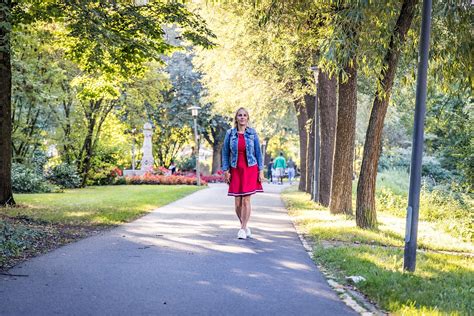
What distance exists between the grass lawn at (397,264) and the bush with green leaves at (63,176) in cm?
1846

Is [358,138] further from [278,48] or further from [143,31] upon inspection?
[143,31]

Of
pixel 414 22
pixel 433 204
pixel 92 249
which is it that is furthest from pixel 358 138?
pixel 92 249

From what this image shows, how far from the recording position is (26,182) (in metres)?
23.5

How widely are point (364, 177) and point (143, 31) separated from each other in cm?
543

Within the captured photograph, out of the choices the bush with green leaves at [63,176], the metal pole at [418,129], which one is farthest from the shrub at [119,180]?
the metal pole at [418,129]

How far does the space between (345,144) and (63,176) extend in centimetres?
1871

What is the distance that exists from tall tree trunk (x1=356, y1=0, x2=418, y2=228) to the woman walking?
2145 mm

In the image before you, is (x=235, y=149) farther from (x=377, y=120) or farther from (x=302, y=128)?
(x=302, y=128)

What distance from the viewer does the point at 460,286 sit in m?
6.00

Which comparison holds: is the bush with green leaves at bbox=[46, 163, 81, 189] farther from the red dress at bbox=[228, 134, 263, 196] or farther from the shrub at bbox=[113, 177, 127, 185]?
the red dress at bbox=[228, 134, 263, 196]

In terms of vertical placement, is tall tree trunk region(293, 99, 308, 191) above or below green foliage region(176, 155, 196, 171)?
above

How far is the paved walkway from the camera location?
497 cm

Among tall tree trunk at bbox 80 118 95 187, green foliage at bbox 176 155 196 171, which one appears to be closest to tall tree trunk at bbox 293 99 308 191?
tall tree trunk at bbox 80 118 95 187

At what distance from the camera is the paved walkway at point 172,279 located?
4973 millimetres
